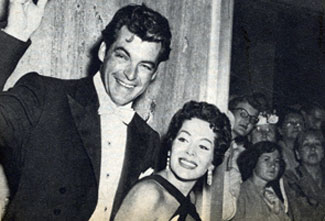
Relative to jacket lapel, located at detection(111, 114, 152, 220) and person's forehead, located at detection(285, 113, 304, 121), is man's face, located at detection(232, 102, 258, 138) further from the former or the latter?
jacket lapel, located at detection(111, 114, 152, 220)

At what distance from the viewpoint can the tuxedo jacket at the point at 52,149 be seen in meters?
4.03

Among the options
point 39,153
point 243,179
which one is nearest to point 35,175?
point 39,153

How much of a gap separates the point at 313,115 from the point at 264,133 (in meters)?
0.76

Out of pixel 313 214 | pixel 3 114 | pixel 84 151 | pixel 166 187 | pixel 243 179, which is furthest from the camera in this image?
pixel 313 214

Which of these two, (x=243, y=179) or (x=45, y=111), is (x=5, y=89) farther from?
(x=243, y=179)

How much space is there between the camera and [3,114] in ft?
13.0

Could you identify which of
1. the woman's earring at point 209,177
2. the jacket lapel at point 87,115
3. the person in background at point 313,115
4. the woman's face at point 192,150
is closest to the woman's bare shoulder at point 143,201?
the woman's face at point 192,150

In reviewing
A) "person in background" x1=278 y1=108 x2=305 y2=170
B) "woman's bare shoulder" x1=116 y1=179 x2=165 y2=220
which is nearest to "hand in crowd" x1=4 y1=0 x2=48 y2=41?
"woman's bare shoulder" x1=116 y1=179 x2=165 y2=220

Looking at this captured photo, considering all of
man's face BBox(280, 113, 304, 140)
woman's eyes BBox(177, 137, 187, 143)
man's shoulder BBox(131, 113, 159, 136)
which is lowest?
woman's eyes BBox(177, 137, 187, 143)

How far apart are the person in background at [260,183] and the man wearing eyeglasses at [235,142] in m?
0.07

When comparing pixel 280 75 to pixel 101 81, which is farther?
pixel 280 75

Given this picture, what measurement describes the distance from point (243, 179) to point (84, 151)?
1860mm

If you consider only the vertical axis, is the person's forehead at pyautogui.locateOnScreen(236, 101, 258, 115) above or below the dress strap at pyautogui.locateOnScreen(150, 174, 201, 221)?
above

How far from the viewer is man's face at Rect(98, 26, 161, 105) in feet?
14.6
